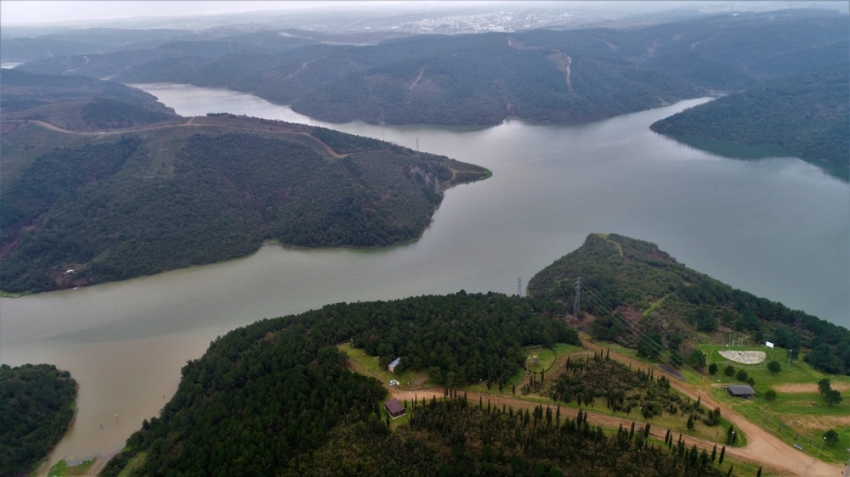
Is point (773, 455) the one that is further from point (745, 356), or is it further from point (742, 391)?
point (745, 356)

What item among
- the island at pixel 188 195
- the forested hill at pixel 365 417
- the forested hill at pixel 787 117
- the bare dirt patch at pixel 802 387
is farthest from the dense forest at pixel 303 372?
the forested hill at pixel 787 117

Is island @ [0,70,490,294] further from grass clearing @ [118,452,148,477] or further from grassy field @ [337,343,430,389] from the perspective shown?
grass clearing @ [118,452,148,477]

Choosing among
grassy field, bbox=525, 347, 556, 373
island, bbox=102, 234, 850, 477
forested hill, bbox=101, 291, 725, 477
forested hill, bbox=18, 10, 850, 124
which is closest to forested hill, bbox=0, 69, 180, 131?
forested hill, bbox=18, 10, 850, 124

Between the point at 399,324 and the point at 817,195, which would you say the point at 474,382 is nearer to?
the point at 399,324

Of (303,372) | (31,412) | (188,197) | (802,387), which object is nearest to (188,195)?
(188,197)

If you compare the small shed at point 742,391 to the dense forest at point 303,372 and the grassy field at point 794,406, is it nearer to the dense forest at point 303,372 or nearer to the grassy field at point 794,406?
the grassy field at point 794,406
